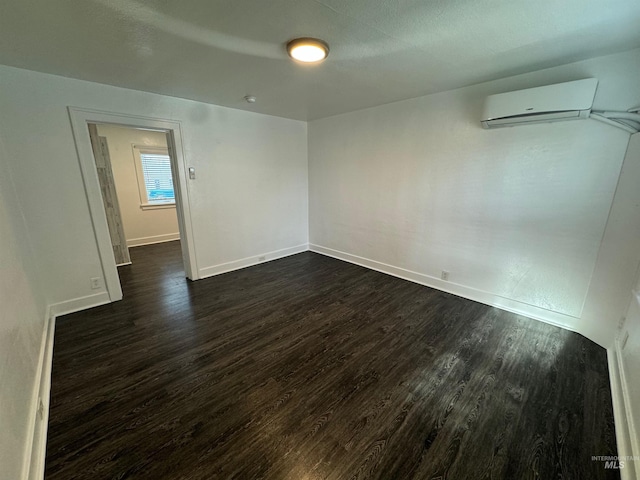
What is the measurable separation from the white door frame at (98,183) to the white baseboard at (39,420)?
3.27ft

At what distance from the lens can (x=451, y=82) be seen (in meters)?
2.59

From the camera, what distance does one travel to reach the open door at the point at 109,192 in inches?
144

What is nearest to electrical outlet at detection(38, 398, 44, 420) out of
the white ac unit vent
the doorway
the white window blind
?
the doorway

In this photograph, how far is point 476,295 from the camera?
2.99 m

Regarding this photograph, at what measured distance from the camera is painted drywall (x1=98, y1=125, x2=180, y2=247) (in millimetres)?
4840

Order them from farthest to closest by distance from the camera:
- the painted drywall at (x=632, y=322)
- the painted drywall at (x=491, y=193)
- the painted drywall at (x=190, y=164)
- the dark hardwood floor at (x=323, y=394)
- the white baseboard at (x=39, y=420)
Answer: the painted drywall at (x=190, y=164) → the painted drywall at (x=491, y=193) → the painted drywall at (x=632, y=322) → the dark hardwood floor at (x=323, y=394) → the white baseboard at (x=39, y=420)

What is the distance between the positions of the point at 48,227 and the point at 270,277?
2.39 meters

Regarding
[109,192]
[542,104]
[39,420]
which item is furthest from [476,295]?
[109,192]

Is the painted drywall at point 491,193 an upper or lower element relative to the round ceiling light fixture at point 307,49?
lower

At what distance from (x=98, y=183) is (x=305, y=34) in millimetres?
2605

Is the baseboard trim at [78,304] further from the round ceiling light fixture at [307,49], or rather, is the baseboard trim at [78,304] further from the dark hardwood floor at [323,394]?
the round ceiling light fixture at [307,49]

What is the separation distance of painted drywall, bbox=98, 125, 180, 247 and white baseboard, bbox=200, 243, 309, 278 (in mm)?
2721

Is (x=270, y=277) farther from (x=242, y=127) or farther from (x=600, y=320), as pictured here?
(x=600, y=320)

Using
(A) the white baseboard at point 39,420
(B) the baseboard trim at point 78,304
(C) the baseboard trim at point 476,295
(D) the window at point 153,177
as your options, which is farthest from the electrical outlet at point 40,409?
(D) the window at point 153,177
